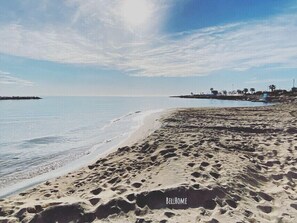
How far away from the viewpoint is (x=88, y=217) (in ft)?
17.0

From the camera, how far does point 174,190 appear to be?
19.7 feet

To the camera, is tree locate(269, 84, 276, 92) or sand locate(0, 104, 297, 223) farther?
tree locate(269, 84, 276, 92)

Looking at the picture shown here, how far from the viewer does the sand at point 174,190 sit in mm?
5199

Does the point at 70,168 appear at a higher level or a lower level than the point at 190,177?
lower

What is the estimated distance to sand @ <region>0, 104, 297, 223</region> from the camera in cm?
520

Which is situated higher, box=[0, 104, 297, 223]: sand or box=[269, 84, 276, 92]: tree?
box=[269, 84, 276, 92]: tree

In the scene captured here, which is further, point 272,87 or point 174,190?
point 272,87

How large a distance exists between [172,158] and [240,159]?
2.12 meters

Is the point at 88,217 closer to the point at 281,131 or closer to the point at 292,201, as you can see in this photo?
the point at 292,201

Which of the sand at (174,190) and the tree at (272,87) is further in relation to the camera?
the tree at (272,87)

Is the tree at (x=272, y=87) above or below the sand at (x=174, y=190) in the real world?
above

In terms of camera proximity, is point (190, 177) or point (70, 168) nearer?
point (190, 177)

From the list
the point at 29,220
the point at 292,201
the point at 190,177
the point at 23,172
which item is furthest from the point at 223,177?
the point at 23,172

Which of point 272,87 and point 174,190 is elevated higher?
point 272,87
